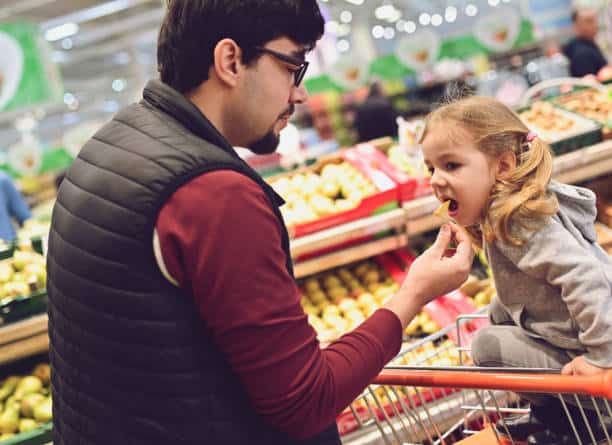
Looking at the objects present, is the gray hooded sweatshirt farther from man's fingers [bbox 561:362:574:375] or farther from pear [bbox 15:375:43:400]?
pear [bbox 15:375:43:400]

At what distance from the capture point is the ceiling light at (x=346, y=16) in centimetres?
2402

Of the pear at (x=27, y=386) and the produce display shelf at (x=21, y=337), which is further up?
the produce display shelf at (x=21, y=337)

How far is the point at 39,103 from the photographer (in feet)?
25.8

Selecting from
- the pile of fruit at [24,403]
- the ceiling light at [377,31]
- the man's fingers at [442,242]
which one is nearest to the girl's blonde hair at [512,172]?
the man's fingers at [442,242]

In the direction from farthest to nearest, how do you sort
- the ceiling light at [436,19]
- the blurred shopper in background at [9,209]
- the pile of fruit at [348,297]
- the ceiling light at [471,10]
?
the ceiling light at [436,19] → the ceiling light at [471,10] → the blurred shopper in background at [9,209] → the pile of fruit at [348,297]

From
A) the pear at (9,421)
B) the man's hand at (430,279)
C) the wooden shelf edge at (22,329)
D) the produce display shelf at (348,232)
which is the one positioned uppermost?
the man's hand at (430,279)

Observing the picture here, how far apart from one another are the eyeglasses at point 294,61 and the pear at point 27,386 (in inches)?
86.0

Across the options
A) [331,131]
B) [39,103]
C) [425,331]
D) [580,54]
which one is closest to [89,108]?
[331,131]

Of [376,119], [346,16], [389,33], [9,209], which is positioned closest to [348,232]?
[9,209]

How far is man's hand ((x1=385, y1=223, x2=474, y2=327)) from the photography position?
4.64 ft

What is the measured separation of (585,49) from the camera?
6594 millimetres

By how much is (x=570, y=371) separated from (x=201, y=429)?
3.17 ft

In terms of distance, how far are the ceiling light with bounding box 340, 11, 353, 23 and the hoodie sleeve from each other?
2319 centimetres

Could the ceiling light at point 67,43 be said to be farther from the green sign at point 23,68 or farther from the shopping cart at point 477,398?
the shopping cart at point 477,398
